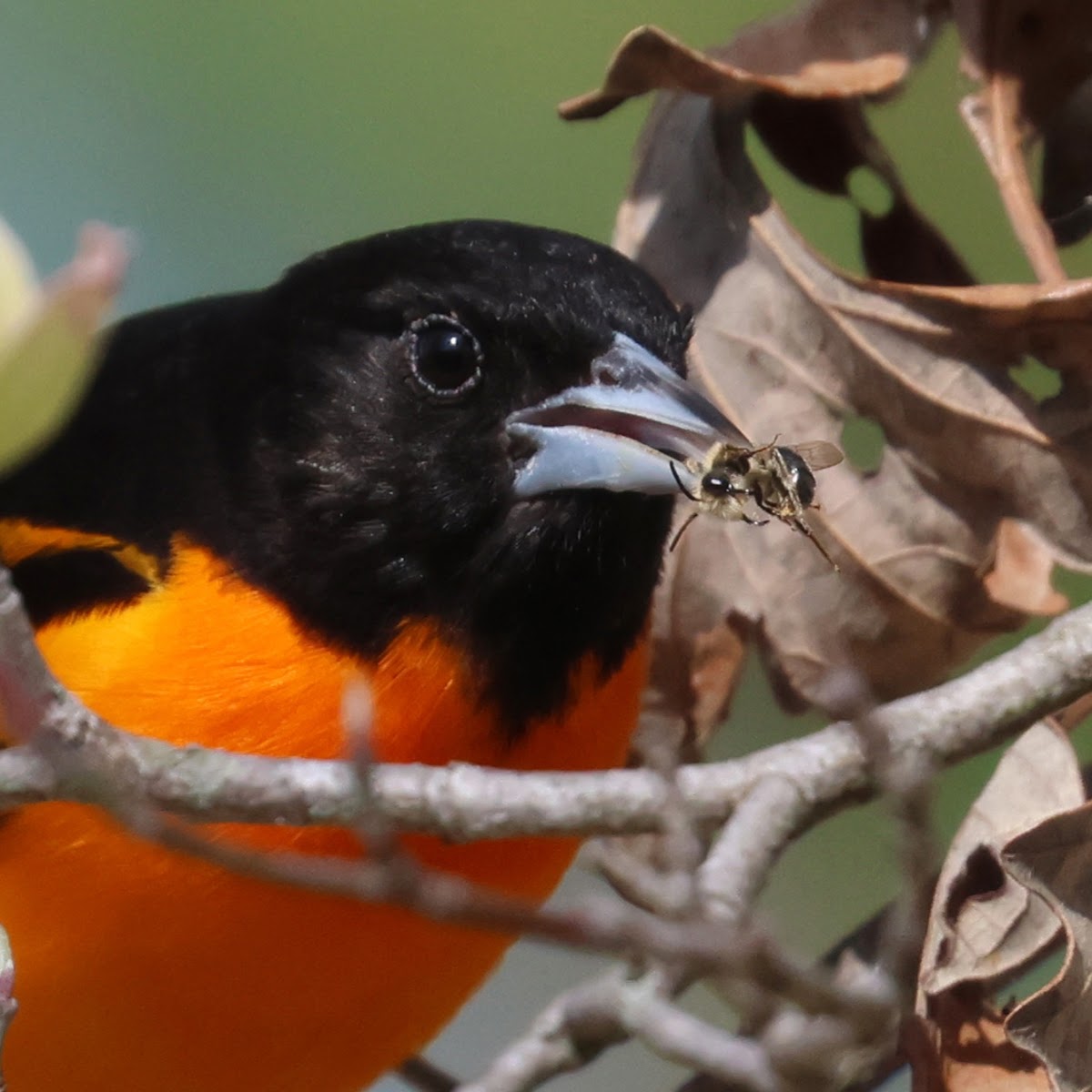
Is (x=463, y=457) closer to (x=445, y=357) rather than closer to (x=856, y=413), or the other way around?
(x=445, y=357)

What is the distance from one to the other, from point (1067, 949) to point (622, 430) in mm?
829

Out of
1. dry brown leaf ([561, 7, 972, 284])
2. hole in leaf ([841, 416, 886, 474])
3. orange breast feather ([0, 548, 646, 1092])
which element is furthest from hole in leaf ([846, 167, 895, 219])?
orange breast feather ([0, 548, 646, 1092])

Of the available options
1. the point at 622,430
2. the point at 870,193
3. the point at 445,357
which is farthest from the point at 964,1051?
the point at 870,193

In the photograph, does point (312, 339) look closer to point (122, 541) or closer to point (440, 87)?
point (122, 541)

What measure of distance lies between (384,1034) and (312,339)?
0.98m

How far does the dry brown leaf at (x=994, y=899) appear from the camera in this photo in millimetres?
2213

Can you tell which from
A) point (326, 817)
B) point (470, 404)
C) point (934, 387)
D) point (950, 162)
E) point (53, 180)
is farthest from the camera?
point (53, 180)

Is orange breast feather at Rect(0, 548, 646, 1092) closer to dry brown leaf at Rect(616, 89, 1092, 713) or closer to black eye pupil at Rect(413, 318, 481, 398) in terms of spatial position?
black eye pupil at Rect(413, 318, 481, 398)

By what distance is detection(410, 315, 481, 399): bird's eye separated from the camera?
2.45 m

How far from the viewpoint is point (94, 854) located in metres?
2.30

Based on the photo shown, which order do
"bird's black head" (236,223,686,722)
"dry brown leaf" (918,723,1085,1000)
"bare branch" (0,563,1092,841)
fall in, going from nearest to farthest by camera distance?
1. "bare branch" (0,563,1092,841)
2. "dry brown leaf" (918,723,1085,1000)
3. "bird's black head" (236,223,686,722)

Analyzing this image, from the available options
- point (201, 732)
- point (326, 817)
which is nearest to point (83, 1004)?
point (201, 732)

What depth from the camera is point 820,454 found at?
8.16 feet

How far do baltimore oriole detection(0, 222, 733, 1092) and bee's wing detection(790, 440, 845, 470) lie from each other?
20cm
